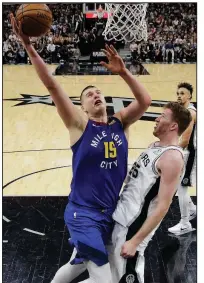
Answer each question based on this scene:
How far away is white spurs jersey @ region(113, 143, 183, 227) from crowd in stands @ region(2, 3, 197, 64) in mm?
13079

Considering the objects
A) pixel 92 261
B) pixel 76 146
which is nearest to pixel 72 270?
pixel 92 261

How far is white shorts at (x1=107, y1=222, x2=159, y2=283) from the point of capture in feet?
9.66

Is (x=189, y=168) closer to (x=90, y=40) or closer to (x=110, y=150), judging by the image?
(x=110, y=150)

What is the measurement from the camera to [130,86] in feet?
9.88

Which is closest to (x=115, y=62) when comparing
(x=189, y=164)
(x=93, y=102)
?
(x=93, y=102)

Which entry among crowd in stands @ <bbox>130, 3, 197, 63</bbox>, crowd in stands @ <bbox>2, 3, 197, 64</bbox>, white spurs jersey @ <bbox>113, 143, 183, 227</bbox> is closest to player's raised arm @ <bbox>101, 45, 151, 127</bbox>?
white spurs jersey @ <bbox>113, 143, 183, 227</bbox>

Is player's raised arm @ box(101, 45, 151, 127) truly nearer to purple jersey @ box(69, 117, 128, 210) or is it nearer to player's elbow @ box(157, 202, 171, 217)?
purple jersey @ box(69, 117, 128, 210)

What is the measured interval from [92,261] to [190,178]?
213 cm

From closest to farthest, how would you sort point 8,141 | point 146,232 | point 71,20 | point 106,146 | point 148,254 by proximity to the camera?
point 146,232, point 106,146, point 148,254, point 8,141, point 71,20

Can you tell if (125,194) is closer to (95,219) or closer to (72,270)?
(95,219)

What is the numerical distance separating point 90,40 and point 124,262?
13.9m

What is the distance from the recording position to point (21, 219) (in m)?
5.08

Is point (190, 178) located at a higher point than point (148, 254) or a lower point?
higher

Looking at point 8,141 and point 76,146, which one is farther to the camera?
point 8,141
